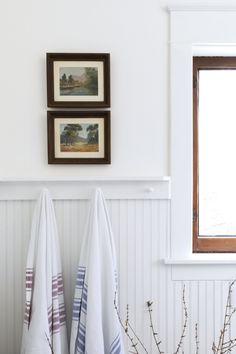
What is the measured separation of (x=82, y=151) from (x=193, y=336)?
34.6 inches

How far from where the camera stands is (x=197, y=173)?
1.89 m

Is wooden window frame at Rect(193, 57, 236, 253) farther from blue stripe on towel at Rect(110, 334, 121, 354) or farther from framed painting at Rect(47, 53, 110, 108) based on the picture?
blue stripe on towel at Rect(110, 334, 121, 354)

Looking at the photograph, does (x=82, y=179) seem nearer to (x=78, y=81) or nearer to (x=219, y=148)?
(x=78, y=81)

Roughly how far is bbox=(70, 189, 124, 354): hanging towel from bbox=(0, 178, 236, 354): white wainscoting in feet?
0.33

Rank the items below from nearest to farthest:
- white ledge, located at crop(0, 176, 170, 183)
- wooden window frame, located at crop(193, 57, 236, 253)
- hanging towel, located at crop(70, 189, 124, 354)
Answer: hanging towel, located at crop(70, 189, 124, 354) < white ledge, located at crop(0, 176, 170, 183) < wooden window frame, located at crop(193, 57, 236, 253)

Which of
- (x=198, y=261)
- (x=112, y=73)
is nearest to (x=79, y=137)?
(x=112, y=73)

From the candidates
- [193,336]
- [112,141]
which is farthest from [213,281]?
[112,141]

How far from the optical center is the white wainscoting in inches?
68.7

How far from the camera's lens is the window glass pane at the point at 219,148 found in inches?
74.5

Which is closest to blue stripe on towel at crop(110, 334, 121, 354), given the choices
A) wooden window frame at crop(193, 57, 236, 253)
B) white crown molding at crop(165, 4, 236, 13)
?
wooden window frame at crop(193, 57, 236, 253)

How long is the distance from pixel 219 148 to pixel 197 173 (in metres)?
0.14

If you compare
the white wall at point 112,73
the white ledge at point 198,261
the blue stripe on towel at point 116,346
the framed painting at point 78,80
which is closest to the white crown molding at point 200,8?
the white wall at point 112,73

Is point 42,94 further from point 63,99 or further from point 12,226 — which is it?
point 12,226

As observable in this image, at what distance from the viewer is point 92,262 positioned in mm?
1602
